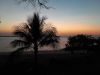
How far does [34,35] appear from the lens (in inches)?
471

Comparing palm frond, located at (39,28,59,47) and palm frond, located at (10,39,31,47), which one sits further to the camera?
palm frond, located at (39,28,59,47)

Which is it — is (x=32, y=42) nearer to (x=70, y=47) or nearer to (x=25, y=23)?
(x=25, y=23)

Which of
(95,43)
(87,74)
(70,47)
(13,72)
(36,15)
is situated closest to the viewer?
(87,74)

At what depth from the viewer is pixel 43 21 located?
11.8 meters

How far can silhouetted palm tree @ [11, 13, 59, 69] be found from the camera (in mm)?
11625

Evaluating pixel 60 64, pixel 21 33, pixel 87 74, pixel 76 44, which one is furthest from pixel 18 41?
pixel 76 44

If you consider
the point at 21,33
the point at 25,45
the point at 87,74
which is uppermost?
the point at 21,33

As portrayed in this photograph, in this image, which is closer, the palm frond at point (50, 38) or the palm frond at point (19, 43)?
the palm frond at point (19, 43)

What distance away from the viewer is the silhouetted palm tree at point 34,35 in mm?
11625

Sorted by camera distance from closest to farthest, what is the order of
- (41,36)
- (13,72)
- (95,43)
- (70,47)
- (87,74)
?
(87,74), (13,72), (41,36), (95,43), (70,47)

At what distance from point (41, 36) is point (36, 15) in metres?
1.55

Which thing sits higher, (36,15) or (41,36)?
(36,15)

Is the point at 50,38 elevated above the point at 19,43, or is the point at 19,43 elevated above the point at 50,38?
the point at 50,38

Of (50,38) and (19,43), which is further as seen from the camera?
(50,38)
